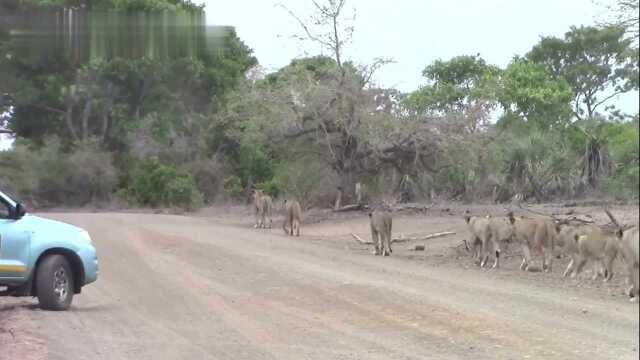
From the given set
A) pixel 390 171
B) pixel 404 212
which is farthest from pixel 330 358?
pixel 390 171

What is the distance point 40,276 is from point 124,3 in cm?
654

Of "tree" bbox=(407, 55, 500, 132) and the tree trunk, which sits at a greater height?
"tree" bbox=(407, 55, 500, 132)

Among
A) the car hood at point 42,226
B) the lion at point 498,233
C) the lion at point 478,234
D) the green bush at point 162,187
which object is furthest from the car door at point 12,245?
the green bush at point 162,187

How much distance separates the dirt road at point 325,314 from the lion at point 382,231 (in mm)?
1495

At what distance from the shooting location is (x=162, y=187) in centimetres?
4809

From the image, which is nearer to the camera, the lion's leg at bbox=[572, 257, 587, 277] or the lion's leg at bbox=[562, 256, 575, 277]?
the lion's leg at bbox=[572, 257, 587, 277]

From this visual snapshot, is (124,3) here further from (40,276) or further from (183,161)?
(183,161)

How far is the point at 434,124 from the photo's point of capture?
34656mm

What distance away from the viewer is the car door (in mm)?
13406

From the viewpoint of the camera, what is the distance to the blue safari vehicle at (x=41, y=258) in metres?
13.5

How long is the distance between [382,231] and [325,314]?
1065 centimetres

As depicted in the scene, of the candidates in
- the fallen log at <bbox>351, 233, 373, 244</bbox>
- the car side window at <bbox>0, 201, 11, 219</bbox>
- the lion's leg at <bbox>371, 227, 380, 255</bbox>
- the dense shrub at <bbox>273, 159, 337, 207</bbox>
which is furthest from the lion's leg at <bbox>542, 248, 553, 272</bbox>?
the dense shrub at <bbox>273, 159, 337, 207</bbox>

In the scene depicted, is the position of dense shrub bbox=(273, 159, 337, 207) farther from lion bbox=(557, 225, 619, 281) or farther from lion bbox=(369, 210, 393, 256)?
lion bbox=(557, 225, 619, 281)

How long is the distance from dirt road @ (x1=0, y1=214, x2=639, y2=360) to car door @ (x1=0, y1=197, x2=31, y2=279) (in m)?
0.75
